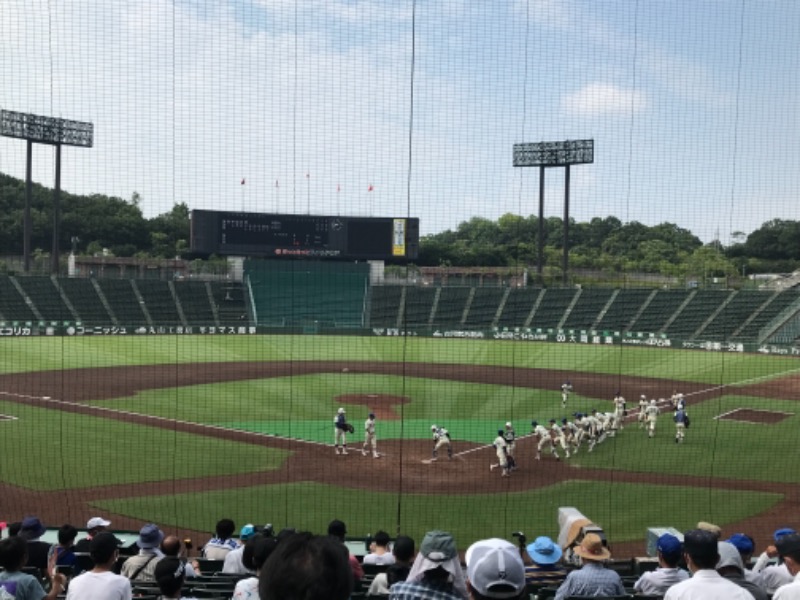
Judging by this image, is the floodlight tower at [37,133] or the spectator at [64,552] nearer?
the spectator at [64,552]

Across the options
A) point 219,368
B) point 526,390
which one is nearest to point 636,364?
point 526,390

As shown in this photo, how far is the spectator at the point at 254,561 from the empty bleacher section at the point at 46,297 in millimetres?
42209

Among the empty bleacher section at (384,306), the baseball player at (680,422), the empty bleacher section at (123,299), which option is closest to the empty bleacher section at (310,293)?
the empty bleacher section at (384,306)

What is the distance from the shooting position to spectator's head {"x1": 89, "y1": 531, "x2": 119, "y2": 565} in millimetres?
4438

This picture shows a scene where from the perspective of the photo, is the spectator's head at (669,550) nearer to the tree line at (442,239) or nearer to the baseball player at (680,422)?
the baseball player at (680,422)

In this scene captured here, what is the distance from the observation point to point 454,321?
1975 inches

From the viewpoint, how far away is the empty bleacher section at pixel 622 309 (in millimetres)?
46406

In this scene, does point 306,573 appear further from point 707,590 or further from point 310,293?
point 310,293

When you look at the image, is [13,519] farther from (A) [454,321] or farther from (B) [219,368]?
(A) [454,321]

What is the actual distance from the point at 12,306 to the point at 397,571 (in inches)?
1723

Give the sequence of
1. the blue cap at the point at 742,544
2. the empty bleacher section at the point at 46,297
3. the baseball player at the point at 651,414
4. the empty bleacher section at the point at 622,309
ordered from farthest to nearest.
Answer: the empty bleacher section at the point at 622,309
the empty bleacher section at the point at 46,297
the baseball player at the point at 651,414
the blue cap at the point at 742,544

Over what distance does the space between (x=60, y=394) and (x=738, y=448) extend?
2206cm

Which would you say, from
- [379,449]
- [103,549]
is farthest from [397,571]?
[379,449]

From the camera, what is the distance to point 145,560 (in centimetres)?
570
